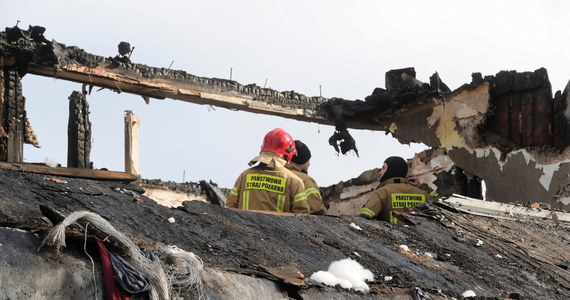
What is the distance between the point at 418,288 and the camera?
14.9ft

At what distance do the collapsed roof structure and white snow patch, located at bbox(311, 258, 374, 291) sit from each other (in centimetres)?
8

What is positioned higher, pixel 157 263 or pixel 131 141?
pixel 131 141

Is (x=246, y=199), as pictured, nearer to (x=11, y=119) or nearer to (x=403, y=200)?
(x=403, y=200)

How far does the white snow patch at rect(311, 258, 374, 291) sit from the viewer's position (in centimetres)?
423

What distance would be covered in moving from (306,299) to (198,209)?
1203 mm

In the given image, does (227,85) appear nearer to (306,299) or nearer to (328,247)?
(328,247)

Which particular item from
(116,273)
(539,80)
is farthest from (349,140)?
(116,273)

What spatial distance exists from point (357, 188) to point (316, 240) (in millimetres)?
8865

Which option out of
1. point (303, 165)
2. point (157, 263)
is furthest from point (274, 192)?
point (157, 263)

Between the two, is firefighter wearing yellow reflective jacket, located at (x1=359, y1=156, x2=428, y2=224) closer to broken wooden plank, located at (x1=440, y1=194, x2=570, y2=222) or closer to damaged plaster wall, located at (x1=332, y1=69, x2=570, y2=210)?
broken wooden plank, located at (x1=440, y1=194, x2=570, y2=222)

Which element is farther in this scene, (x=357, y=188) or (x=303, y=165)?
(x=357, y=188)

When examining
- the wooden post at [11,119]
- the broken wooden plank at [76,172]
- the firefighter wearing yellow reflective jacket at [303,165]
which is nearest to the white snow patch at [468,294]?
the broken wooden plank at [76,172]

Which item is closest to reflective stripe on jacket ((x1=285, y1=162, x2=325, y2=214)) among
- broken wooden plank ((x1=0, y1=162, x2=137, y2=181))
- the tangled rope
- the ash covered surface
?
the ash covered surface

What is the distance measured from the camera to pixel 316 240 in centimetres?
512
